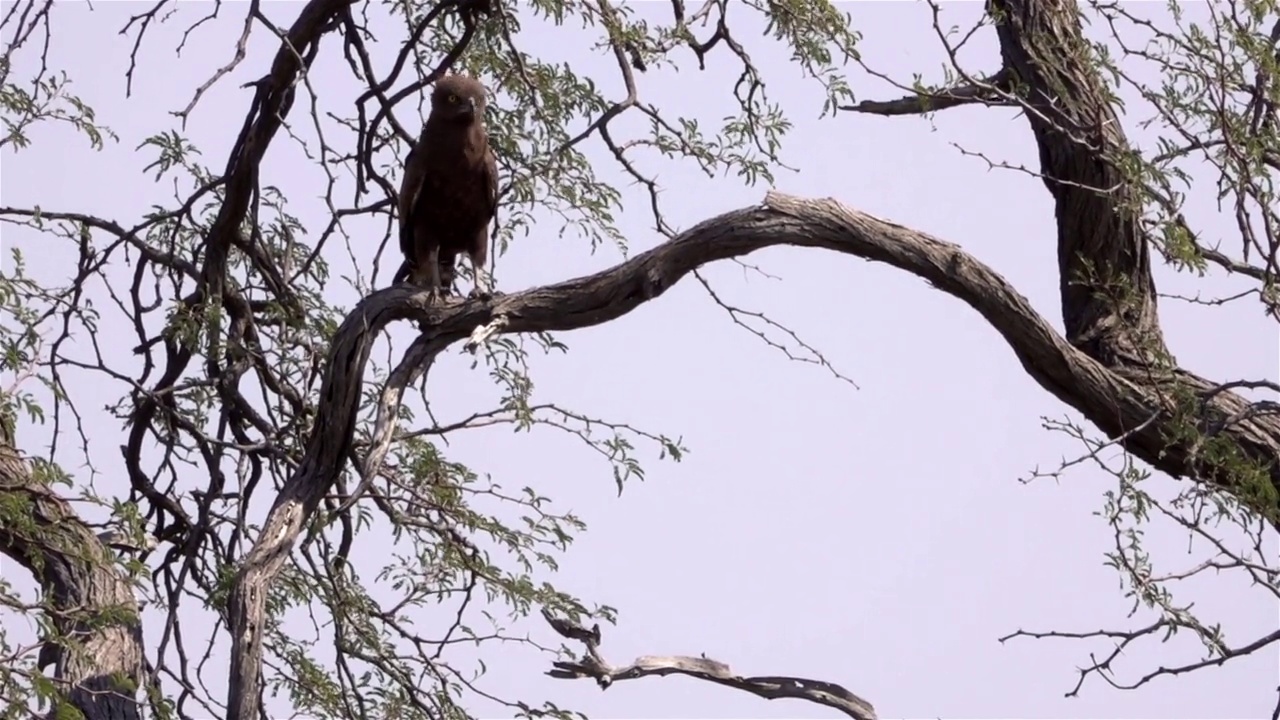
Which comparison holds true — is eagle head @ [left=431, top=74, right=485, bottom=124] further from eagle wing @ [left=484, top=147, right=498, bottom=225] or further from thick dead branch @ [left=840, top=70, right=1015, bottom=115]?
thick dead branch @ [left=840, top=70, right=1015, bottom=115]

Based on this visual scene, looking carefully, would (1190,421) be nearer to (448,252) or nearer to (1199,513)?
(1199,513)

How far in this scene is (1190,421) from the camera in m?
4.84

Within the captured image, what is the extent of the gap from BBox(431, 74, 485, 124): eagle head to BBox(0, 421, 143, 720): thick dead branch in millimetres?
1807

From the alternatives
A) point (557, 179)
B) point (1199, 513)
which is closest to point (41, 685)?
point (557, 179)

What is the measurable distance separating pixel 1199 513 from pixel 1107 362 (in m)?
0.84

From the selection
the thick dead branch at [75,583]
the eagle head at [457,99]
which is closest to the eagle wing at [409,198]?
the eagle head at [457,99]

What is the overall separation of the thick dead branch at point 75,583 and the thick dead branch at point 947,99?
2.81m

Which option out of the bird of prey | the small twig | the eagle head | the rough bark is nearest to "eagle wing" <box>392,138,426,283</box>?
the bird of prey

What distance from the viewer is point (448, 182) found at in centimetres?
615

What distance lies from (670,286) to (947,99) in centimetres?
144

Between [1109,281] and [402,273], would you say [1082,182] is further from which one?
[402,273]

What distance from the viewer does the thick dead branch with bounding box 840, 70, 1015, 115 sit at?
17.7 ft

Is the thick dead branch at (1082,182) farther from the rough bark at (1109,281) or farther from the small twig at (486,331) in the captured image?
the small twig at (486,331)

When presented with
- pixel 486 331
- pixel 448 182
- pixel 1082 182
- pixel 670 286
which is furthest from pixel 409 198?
pixel 1082 182
